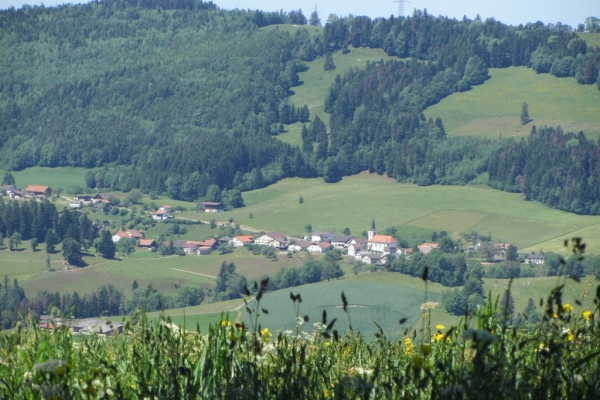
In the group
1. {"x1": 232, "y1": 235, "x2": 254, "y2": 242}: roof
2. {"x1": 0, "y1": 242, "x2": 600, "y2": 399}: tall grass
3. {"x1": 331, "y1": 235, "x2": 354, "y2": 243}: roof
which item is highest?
{"x1": 0, "y1": 242, "x2": 600, "y2": 399}: tall grass

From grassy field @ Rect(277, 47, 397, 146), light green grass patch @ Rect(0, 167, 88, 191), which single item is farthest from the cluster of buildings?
grassy field @ Rect(277, 47, 397, 146)

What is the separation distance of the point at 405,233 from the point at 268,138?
53.9 m

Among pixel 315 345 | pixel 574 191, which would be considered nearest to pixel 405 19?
pixel 574 191

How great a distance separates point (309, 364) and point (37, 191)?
113 metres

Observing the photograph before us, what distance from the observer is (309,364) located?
3309mm

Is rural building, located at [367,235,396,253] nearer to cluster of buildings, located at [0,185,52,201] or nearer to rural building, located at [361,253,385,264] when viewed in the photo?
rural building, located at [361,253,385,264]

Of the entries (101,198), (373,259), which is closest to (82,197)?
(101,198)

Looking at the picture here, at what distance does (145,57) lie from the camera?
191 meters

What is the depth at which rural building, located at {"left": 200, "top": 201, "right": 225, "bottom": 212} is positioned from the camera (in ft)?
357

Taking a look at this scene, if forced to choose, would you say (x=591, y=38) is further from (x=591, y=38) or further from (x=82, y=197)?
(x=82, y=197)

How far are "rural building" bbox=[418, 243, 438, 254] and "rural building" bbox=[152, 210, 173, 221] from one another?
34.3 m

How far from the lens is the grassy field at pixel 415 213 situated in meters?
80.8

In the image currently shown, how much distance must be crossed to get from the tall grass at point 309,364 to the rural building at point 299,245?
7664 centimetres

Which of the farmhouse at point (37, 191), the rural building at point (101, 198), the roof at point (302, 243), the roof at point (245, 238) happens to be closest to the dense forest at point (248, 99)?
the rural building at point (101, 198)
